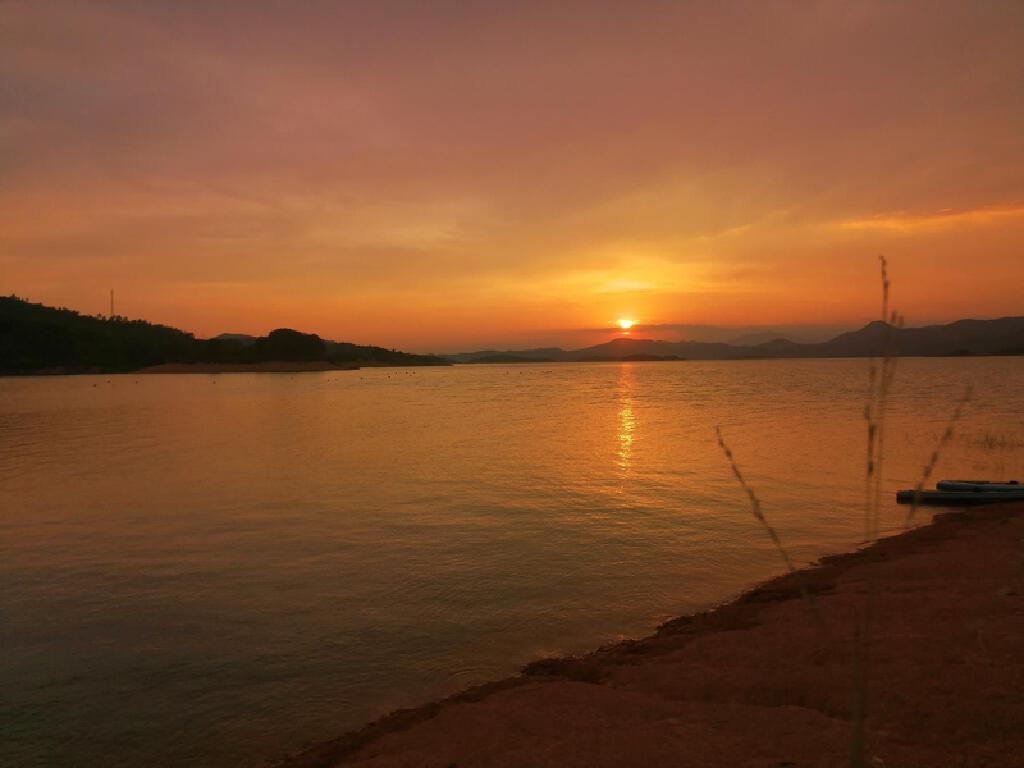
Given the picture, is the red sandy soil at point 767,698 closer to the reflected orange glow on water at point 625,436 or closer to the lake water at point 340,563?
the lake water at point 340,563

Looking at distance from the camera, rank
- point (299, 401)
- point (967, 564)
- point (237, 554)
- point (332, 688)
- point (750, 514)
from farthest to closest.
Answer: point (299, 401) < point (750, 514) < point (237, 554) < point (967, 564) < point (332, 688)

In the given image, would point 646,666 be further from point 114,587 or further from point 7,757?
point 114,587

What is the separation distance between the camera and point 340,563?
1748 cm

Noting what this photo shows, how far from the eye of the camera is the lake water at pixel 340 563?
10453mm

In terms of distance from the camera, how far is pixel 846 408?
63.3m

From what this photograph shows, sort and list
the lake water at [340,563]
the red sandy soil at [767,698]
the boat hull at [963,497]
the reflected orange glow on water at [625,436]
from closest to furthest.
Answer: the red sandy soil at [767,698] → the lake water at [340,563] → the boat hull at [963,497] → the reflected orange glow on water at [625,436]

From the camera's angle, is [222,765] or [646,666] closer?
[222,765]

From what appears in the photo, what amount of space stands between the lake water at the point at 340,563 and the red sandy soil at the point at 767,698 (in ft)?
5.43

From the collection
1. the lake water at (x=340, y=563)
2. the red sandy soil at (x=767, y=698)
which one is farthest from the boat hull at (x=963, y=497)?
the red sandy soil at (x=767, y=698)

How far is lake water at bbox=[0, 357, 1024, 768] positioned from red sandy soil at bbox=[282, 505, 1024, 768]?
165 cm

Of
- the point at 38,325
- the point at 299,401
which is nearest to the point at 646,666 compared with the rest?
the point at 299,401

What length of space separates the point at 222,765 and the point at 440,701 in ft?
10.3

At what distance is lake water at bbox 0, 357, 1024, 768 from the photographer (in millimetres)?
10453

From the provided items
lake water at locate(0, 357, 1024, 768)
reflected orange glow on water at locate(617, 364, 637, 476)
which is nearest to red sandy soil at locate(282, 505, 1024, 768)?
lake water at locate(0, 357, 1024, 768)
